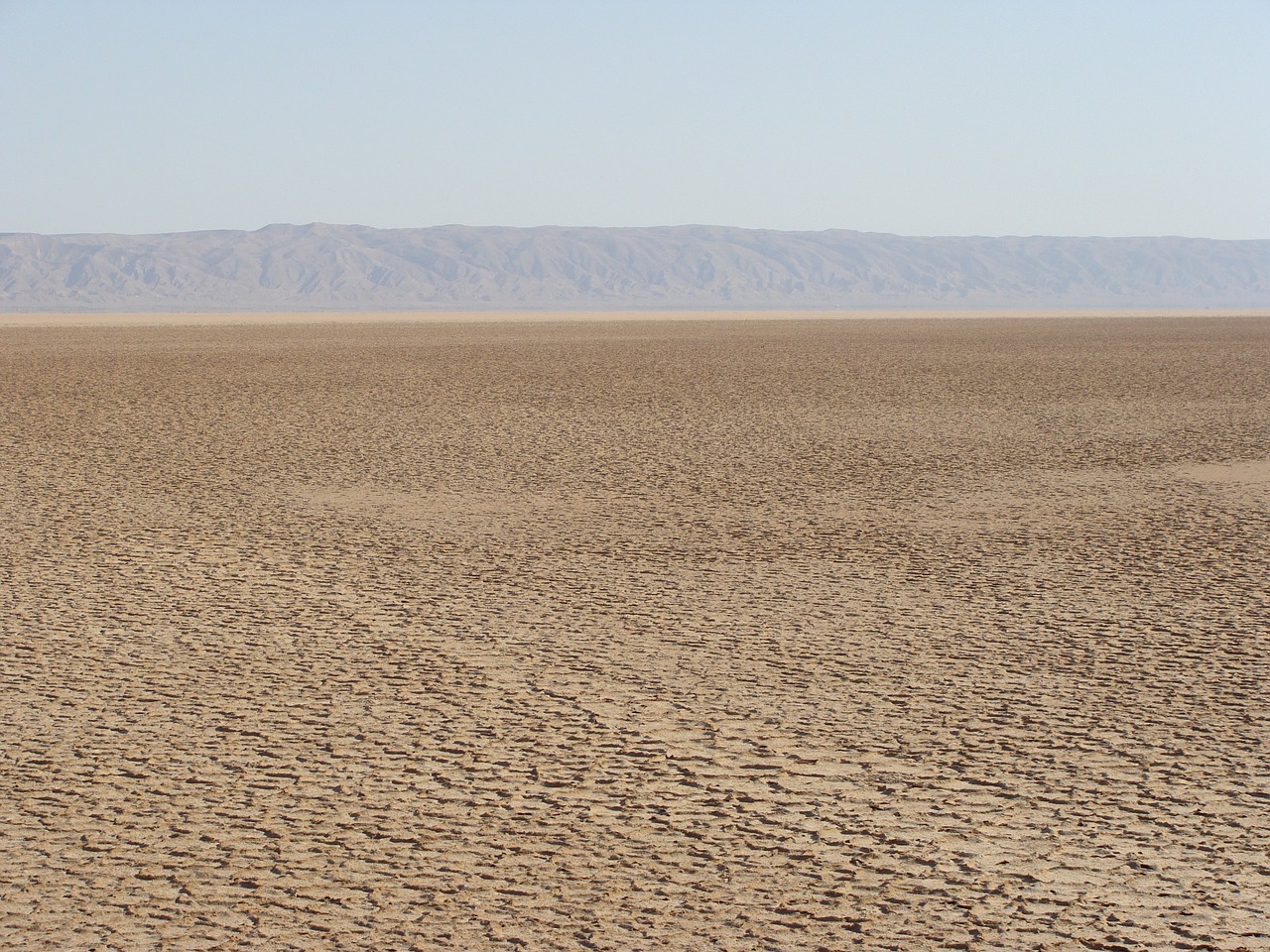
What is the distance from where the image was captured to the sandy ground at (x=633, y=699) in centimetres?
340

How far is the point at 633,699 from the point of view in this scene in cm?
502

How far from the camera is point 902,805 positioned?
3.99 meters

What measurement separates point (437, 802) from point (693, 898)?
89 cm

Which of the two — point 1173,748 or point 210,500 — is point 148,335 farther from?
point 1173,748

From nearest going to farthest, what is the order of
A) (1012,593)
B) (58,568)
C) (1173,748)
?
(1173,748)
(1012,593)
(58,568)

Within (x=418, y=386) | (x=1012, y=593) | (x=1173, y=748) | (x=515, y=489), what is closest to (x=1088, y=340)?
(x=418, y=386)

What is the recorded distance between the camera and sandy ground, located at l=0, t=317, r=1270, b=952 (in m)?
3.40

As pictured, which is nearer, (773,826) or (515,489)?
(773,826)

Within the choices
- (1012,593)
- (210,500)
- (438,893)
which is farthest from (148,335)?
(438,893)

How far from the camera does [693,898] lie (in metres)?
3.40

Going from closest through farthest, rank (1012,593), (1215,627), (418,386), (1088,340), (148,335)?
(1215,627) → (1012,593) → (418,386) → (1088,340) → (148,335)

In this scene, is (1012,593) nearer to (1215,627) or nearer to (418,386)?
(1215,627)

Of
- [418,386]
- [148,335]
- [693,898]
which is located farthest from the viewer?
[148,335]

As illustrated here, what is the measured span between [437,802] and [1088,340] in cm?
3484
